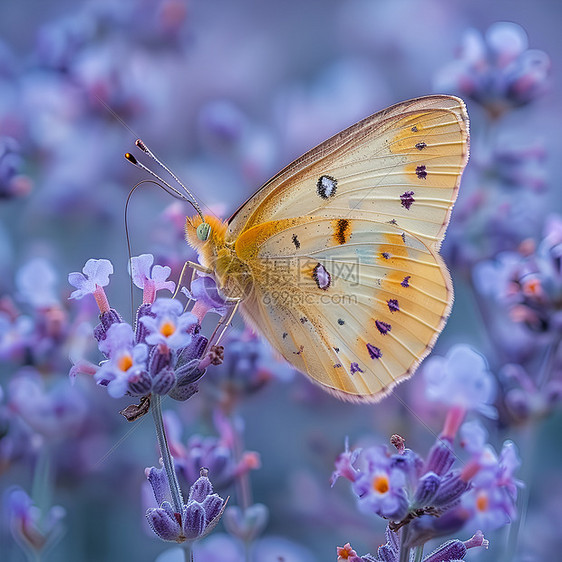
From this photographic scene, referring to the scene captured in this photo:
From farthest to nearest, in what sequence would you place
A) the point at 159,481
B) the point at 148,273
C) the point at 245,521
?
the point at 245,521 → the point at 148,273 → the point at 159,481

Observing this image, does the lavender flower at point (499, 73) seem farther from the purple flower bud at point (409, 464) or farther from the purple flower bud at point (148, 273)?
the purple flower bud at point (409, 464)

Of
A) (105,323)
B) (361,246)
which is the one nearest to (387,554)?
(105,323)

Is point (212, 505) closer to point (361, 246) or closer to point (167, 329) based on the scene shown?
point (167, 329)

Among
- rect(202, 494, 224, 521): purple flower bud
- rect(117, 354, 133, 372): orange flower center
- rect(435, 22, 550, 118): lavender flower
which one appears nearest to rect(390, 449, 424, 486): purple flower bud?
rect(202, 494, 224, 521): purple flower bud

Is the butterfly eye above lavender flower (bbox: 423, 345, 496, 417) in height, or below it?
above

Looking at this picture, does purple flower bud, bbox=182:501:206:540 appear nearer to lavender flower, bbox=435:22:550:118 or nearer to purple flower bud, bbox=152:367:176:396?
purple flower bud, bbox=152:367:176:396

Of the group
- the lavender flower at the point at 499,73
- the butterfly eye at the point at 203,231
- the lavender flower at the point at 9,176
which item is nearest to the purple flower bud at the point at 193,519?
the butterfly eye at the point at 203,231

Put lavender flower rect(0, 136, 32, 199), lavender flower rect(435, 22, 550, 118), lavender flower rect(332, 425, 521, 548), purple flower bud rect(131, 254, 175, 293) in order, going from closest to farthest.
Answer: lavender flower rect(332, 425, 521, 548) → purple flower bud rect(131, 254, 175, 293) → lavender flower rect(0, 136, 32, 199) → lavender flower rect(435, 22, 550, 118)
